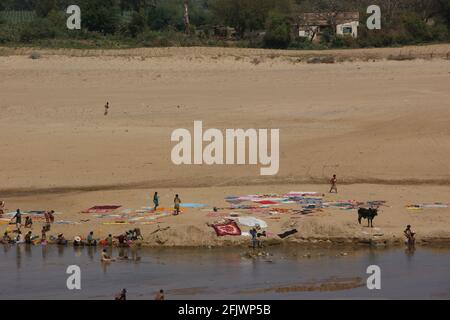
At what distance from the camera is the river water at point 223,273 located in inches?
1026

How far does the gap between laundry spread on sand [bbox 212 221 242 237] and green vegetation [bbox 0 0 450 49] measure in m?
31.8

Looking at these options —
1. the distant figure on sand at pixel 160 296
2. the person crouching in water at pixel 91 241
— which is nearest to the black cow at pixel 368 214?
the person crouching in water at pixel 91 241

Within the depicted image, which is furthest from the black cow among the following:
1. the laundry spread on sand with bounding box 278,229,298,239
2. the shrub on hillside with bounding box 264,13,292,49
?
the shrub on hillside with bounding box 264,13,292,49

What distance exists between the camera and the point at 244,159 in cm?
3912

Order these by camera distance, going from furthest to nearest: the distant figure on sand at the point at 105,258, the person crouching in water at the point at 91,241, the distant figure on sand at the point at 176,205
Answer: the distant figure on sand at the point at 176,205 → the person crouching in water at the point at 91,241 → the distant figure on sand at the point at 105,258

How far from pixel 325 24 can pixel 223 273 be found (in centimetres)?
4299

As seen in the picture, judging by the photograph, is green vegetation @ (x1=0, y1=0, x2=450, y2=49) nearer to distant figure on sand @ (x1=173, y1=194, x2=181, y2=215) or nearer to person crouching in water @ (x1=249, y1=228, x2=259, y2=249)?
distant figure on sand @ (x1=173, y1=194, x2=181, y2=215)

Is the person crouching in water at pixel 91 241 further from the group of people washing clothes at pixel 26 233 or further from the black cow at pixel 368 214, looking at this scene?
the black cow at pixel 368 214

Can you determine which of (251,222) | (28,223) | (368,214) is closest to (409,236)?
(368,214)

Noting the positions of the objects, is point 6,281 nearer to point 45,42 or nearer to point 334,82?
point 334,82

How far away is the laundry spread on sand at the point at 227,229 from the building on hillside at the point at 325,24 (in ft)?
119

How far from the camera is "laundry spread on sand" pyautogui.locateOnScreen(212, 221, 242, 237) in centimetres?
3109
